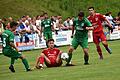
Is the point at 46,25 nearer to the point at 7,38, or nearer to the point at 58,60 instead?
the point at 58,60

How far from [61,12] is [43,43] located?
1730cm

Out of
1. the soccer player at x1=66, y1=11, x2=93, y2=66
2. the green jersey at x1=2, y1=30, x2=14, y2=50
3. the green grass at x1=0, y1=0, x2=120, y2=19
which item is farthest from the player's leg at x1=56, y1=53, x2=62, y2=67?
the green grass at x1=0, y1=0, x2=120, y2=19

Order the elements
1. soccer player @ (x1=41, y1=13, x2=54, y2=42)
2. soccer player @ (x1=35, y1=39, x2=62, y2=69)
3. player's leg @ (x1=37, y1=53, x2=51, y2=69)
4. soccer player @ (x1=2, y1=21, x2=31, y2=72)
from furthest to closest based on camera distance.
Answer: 1. soccer player @ (x1=41, y1=13, x2=54, y2=42)
2. soccer player @ (x1=35, y1=39, x2=62, y2=69)
3. player's leg @ (x1=37, y1=53, x2=51, y2=69)
4. soccer player @ (x1=2, y1=21, x2=31, y2=72)

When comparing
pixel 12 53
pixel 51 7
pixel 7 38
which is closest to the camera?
pixel 7 38

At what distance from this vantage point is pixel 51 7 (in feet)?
168

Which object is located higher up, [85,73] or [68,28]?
[85,73]

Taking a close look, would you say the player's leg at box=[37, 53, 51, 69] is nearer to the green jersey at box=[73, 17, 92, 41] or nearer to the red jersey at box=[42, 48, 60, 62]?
the red jersey at box=[42, 48, 60, 62]

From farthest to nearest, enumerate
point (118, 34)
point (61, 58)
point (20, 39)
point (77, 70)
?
1. point (118, 34)
2. point (20, 39)
3. point (61, 58)
4. point (77, 70)

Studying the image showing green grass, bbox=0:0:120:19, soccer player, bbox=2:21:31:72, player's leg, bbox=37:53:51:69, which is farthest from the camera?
green grass, bbox=0:0:120:19

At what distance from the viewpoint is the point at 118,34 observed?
1524 inches

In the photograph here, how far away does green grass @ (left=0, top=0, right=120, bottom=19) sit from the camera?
48.1 m

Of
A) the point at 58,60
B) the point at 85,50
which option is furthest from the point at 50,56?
the point at 85,50

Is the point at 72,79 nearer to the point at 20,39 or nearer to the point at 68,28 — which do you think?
the point at 20,39

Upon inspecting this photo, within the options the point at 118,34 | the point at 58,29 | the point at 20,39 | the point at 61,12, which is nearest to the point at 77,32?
the point at 20,39
